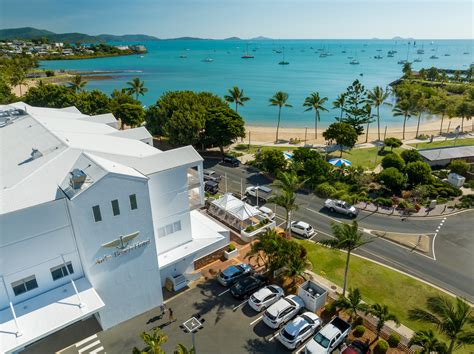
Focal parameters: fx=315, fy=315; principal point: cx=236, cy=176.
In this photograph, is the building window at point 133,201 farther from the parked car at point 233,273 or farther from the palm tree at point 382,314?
the palm tree at point 382,314

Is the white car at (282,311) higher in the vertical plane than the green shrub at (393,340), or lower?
higher

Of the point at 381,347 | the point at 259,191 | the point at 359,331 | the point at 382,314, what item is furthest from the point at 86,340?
the point at 259,191

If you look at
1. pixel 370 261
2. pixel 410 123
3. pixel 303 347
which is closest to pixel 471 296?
pixel 370 261

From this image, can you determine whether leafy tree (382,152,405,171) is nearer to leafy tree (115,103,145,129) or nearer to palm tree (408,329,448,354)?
palm tree (408,329,448,354)

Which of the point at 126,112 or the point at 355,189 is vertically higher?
the point at 126,112

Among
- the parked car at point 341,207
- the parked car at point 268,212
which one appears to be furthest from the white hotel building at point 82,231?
the parked car at point 341,207

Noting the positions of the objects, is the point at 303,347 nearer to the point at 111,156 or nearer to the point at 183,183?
the point at 183,183

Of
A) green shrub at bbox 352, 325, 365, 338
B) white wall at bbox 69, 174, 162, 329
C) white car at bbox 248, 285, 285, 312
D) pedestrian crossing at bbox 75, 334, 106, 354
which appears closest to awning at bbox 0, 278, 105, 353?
white wall at bbox 69, 174, 162, 329
